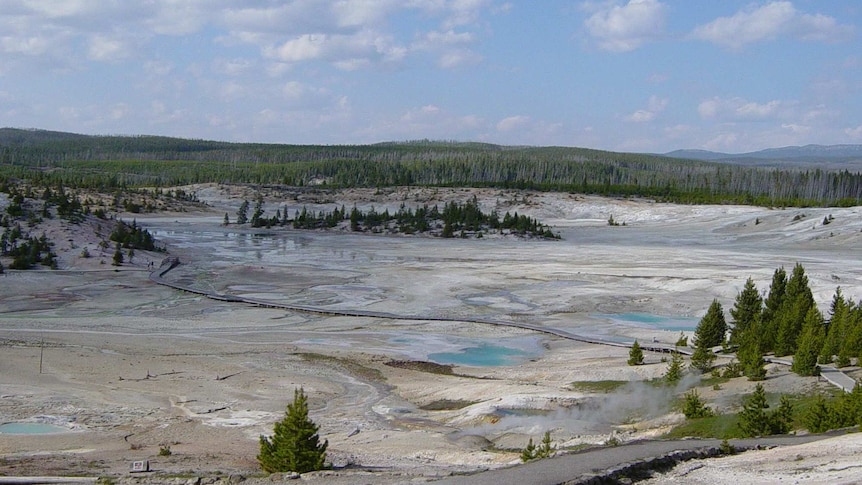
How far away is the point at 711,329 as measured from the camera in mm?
30703

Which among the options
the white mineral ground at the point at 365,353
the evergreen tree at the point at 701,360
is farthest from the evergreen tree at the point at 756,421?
the evergreen tree at the point at 701,360

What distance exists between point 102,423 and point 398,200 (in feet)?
321

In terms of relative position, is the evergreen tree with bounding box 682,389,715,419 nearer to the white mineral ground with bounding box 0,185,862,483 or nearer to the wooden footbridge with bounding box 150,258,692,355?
the white mineral ground with bounding box 0,185,862,483

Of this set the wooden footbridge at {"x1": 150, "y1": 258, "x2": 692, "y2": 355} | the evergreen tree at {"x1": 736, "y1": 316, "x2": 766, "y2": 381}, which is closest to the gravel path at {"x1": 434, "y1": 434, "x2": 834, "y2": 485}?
the evergreen tree at {"x1": 736, "y1": 316, "x2": 766, "y2": 381}

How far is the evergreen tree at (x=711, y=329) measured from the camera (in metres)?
29.7

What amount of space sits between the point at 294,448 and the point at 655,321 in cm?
2991

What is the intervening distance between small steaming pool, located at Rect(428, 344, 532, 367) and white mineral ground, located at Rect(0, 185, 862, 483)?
21.7 inches

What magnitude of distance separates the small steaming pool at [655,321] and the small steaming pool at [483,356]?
8818mm

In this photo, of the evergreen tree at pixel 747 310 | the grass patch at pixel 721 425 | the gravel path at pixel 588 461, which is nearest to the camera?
the gravel path at pixel 588 461

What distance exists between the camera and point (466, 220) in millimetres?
92812

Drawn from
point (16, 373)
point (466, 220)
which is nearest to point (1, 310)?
point (16, 373)

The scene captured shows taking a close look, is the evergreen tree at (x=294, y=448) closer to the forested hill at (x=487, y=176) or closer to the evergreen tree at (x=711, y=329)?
the evergreen tree at (x=711, y=329)

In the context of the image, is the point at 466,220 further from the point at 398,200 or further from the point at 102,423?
the point at 102,423

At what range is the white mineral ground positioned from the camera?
63.6 feet
